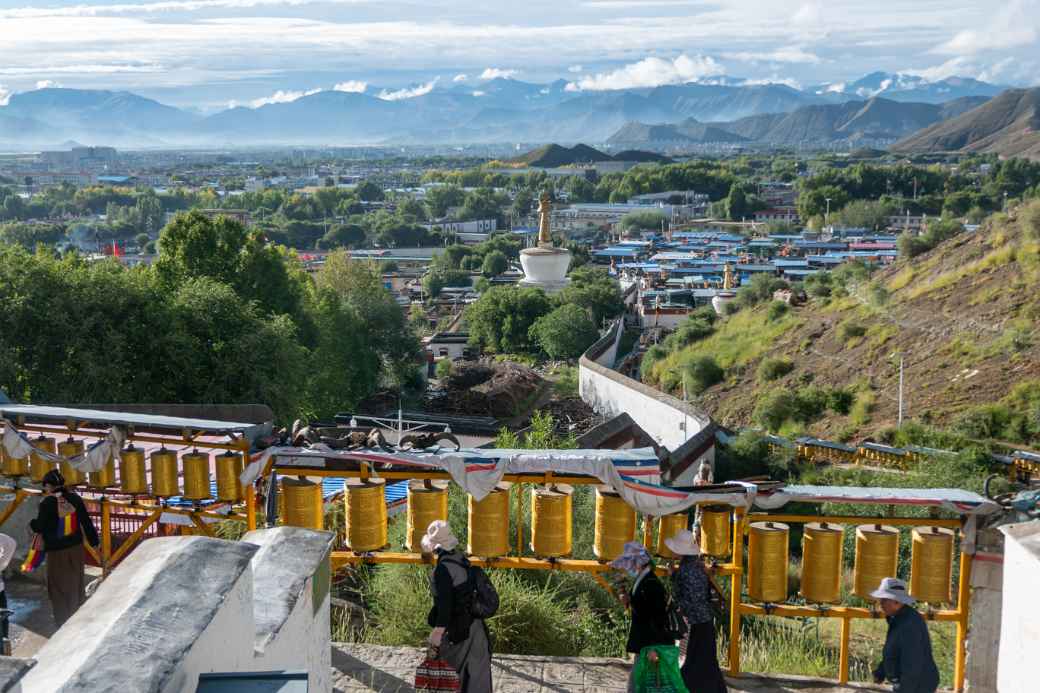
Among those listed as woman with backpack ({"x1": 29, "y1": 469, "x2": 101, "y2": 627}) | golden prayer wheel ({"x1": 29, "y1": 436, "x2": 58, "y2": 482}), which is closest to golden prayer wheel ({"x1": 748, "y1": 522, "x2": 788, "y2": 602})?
woman with backpack ({"x1": 29, "y1": 469, "x2": 101, "y2": 627})

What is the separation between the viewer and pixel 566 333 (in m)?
30.8

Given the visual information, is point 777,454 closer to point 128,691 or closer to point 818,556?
point 818,556

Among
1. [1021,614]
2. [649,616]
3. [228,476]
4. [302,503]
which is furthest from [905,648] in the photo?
[228,476]

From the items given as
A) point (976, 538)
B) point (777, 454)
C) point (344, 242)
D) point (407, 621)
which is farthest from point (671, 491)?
point (344, 242)

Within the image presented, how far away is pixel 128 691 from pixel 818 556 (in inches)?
143

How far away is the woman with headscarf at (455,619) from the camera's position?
427 cm

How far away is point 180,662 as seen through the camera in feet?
7.93

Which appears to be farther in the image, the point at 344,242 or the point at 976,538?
the point at 344,242

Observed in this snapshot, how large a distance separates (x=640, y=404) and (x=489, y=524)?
1535 cm

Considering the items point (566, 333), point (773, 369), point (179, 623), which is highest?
point (179, 623)

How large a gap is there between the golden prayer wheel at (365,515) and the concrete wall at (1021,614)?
9.65 ft

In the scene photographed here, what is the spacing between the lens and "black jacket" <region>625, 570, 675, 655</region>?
4.22m

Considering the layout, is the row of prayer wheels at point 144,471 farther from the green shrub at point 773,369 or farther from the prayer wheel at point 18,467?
the green shrub at point 773,369

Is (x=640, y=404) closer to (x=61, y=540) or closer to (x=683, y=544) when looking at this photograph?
(x=61, y=540)
